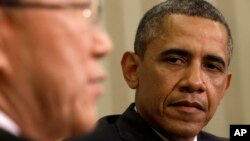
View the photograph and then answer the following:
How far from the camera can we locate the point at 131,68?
183 cm

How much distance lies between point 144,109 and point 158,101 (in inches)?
2.9

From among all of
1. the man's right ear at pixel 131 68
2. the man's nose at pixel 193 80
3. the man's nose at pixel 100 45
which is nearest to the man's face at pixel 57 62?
the man's nose at pixel 100 45

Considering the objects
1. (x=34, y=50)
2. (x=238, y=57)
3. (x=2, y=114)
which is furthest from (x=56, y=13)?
(x=238, y=57)

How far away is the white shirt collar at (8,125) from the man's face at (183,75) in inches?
34.7

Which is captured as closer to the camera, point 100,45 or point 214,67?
point 100,45

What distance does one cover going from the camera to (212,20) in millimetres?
1767

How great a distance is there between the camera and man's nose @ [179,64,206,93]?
166cm

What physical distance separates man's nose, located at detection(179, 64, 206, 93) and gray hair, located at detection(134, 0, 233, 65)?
166 mm

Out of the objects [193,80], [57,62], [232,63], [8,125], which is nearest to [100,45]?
[57,62]

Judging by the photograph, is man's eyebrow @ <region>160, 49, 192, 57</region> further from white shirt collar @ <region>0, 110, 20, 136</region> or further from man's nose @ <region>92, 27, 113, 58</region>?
white shirt collar @ <region>0, 110, 20, 136</region>

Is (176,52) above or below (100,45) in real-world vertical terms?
below

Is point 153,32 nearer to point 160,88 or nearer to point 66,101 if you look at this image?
point 160,88

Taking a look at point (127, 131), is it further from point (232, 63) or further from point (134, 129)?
point (232, 63)

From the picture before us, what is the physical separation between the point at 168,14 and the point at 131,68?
0.71 feet
